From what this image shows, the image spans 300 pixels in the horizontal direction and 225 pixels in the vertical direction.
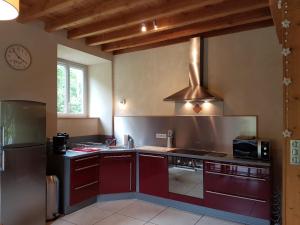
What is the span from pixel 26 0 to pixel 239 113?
3.01 meters

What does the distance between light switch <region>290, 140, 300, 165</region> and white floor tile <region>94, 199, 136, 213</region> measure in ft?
8.00

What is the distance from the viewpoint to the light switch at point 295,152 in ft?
4.53

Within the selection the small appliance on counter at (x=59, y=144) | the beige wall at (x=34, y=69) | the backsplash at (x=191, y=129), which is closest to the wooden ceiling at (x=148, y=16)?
the beige wall at (x=34, y=69)

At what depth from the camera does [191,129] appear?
355cm

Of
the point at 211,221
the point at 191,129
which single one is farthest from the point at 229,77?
the point at 211,221

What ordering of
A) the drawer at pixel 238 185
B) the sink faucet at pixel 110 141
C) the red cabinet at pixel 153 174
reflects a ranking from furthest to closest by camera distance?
the sink faucet at pixel 110 141 → the red cabinet at pixel 153 174 → the drawer at pixel 238 185

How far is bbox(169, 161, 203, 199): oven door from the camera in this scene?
3.04m

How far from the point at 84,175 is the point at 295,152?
2641mm

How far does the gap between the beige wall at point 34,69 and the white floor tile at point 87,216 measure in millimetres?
1154

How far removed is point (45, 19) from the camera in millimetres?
3111

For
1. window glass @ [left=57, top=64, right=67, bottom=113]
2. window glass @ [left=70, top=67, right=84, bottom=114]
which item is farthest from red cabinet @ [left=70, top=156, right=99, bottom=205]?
window glass @ [left=70, top=67, right=84, bottom=114]

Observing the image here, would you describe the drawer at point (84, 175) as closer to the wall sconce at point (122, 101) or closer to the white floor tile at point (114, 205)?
the white floor tile at point (114, 205)

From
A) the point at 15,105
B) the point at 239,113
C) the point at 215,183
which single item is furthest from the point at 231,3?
the point at 15,105

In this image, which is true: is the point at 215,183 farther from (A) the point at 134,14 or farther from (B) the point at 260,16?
(A) the point at 134,14
